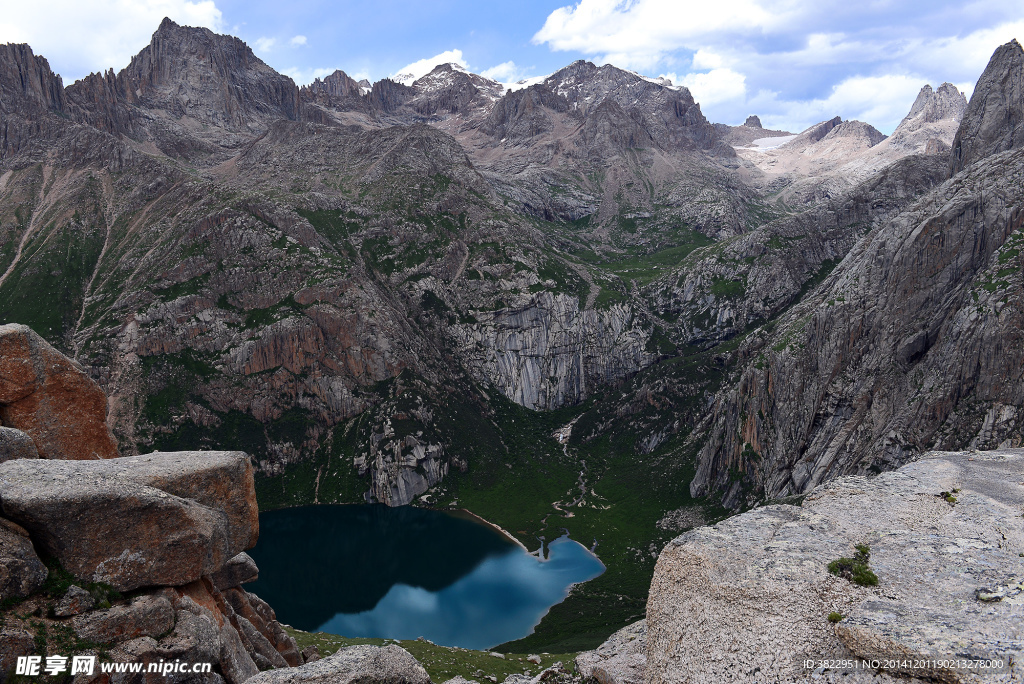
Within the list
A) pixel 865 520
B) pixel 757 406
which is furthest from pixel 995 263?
pixel 865 520

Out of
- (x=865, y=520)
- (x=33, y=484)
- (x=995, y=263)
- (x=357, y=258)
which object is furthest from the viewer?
(x=357, y=258)

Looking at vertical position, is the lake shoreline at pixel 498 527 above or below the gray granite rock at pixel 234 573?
below

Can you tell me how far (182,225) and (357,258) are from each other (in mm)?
55458

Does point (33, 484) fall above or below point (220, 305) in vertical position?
below

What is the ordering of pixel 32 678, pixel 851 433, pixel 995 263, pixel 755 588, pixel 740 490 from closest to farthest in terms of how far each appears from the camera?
1. pixel 32 678
2. pixel 755 588
3. pixel 995 263
4. pixel 851 433
5. pixel 740 490

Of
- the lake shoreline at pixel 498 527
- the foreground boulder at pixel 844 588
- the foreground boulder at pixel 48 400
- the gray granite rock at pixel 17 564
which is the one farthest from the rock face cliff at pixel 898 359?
the foreground boulder at pixel 48 400

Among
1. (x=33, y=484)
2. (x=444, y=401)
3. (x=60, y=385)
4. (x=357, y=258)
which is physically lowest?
(x=444, y=401)

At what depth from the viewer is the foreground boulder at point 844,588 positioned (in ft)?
64.8

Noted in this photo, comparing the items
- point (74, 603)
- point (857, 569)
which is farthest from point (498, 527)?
point (74, 603)

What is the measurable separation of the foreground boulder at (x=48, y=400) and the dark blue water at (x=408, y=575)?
66.5 metres

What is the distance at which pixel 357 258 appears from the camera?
188 m

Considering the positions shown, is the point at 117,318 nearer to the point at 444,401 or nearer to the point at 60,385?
the point at 444,401

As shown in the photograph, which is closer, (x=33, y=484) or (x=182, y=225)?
(x=33, y=484)

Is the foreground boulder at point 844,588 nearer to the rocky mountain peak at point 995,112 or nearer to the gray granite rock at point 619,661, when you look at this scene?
the gray granite rock at point 619,661
